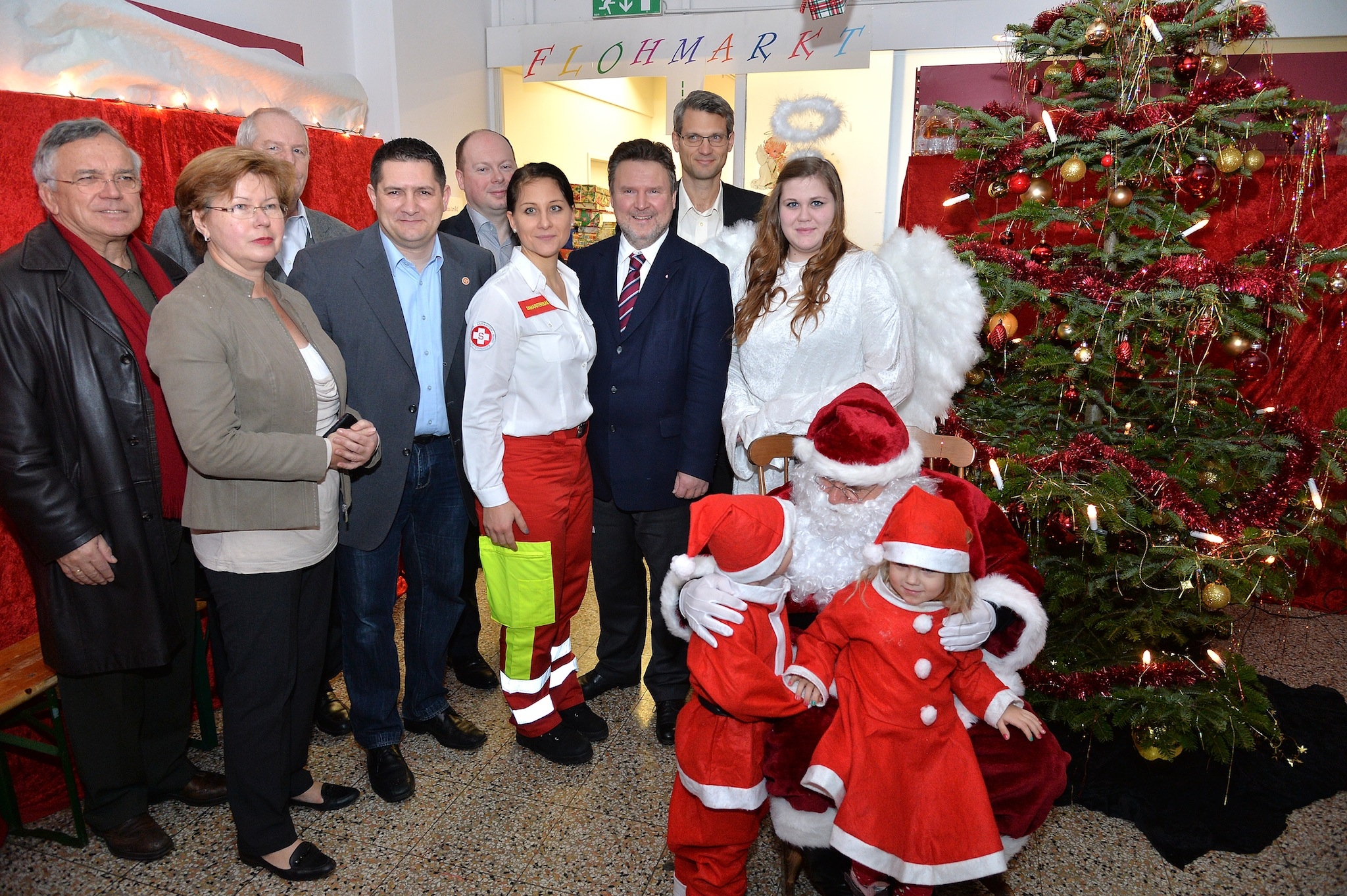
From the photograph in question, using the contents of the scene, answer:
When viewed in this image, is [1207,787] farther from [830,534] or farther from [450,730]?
[450,730]

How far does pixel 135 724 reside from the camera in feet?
7.07

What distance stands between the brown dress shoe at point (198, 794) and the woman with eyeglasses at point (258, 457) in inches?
14.2

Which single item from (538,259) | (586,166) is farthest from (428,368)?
(586,166)

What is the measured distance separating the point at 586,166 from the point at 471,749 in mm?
5382

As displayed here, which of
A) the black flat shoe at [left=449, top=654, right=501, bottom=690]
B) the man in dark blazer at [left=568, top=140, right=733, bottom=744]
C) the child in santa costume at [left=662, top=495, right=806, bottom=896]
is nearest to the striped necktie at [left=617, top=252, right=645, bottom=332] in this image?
the man in dark blazer at [left=568, top=140, right=733, bottom=744]

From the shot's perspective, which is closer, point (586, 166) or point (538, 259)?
point (538, 259)

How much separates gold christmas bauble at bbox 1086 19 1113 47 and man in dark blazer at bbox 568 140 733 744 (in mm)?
1346

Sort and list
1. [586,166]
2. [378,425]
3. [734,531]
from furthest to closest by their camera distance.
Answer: [586,166]
[378,425]
[734,531]

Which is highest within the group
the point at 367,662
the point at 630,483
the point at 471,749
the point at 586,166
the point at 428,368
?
the point at 586,166

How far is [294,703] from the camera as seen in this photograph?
2031 mm

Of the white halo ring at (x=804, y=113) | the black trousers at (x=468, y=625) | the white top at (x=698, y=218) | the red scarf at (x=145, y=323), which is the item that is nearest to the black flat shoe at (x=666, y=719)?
the black trousers at (x=468, y=625)

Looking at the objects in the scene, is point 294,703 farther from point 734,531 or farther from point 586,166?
point 586,166

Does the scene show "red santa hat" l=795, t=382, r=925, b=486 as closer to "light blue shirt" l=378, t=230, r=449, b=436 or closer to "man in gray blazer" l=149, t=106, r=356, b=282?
"light blue shirt" l=378, t=230, r=449, b=436

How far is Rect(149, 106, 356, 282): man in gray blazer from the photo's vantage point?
8.19ft
